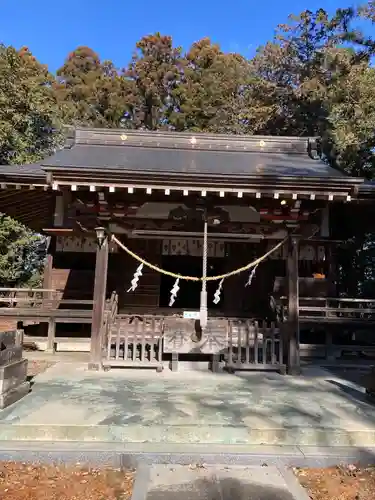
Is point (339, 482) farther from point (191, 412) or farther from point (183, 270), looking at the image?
point (183, 270)

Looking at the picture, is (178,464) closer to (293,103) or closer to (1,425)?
(1,425)

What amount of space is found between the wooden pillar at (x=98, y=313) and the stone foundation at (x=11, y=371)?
176 centimetres

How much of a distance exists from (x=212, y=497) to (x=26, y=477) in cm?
151

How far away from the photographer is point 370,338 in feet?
34.8

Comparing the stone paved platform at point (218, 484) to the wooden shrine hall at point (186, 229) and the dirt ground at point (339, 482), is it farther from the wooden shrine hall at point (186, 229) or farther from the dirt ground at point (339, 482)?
the wooden shrine hall at point (186, 229)

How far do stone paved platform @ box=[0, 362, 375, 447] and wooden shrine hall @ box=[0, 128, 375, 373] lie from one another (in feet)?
3.38

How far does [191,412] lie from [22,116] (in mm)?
16275

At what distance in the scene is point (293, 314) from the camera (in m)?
7.07

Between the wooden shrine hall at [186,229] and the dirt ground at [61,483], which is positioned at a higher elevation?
the wooden shrine hall at [186,229]

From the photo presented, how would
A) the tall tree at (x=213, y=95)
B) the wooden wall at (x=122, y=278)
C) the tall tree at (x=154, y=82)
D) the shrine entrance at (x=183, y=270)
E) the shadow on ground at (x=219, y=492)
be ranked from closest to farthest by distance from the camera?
the shadow on ground at (x=219, y=492), the wooden wall at (x=122, y=278), the shrine entrance at (x=183, y=270), the tall tree at (x=213, y=95), the tall tree at (x=154, y=82)

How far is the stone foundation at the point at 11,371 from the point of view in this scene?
4.48m

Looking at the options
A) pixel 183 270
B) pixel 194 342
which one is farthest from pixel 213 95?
pixel 194 342

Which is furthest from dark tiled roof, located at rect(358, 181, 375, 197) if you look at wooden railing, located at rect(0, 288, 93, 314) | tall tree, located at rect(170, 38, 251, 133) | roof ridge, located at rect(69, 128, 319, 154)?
tall tree, located at rect(170, 38, 251, 133)

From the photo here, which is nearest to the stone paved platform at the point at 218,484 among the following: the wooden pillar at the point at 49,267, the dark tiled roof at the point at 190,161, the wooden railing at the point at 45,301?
the dark tiled roof at the point at 190,161
